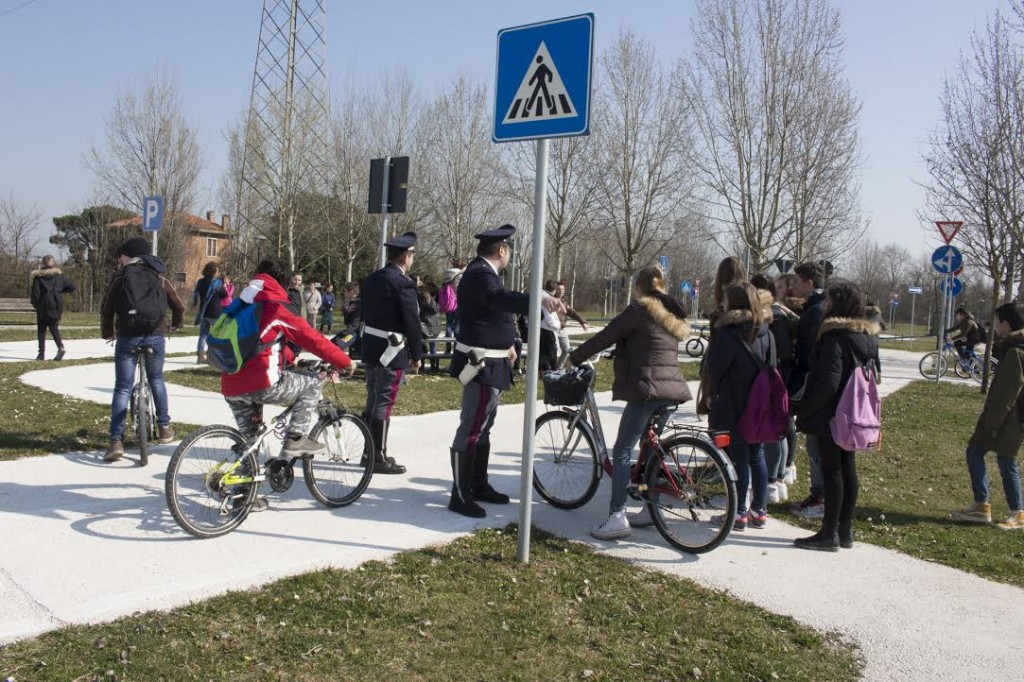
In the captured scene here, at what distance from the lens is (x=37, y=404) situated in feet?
29.7

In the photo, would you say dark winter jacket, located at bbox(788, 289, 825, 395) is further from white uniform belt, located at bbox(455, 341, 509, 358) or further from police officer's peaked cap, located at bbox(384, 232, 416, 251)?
police officer's peaked cap, located at bbox(384, 232, 416, 251)

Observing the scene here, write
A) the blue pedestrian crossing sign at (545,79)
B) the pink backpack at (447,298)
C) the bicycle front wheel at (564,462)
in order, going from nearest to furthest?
the blue pedestrian crossing sign at (545,79) < the bicycle front wheel at (564,462) < the pink backpack at (447,298)

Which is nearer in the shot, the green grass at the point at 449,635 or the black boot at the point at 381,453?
the green grass at the point at 449,635

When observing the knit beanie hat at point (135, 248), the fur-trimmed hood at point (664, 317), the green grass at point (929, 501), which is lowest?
the green grass at point (929, 501)

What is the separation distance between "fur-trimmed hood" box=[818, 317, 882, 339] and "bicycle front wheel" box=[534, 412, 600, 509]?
1784 mm

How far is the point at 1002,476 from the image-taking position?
6.32 metres

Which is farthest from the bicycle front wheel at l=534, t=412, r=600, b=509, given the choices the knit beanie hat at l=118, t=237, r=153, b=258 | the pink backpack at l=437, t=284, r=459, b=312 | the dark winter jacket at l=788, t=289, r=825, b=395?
the pink backpack at l=437, t=284, r=459, b=312

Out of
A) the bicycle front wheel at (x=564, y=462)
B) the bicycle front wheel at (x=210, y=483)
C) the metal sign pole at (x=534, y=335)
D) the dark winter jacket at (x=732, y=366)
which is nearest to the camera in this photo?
the metal sign pole at (x=534, y=335)

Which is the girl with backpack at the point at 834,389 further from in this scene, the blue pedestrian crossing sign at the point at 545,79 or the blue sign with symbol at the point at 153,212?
the blue sign with symbol at the point at 153,212

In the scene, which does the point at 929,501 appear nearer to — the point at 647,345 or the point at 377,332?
the point at 647,345

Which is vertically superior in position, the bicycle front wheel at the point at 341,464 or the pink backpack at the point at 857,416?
the pink backpack at the point at 857,416

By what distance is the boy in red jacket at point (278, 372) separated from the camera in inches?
205

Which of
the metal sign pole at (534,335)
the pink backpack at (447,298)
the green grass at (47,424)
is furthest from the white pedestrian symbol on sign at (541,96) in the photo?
the pink backpack at (447,298)

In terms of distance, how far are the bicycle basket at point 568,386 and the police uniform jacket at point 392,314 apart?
1310 millimetres
